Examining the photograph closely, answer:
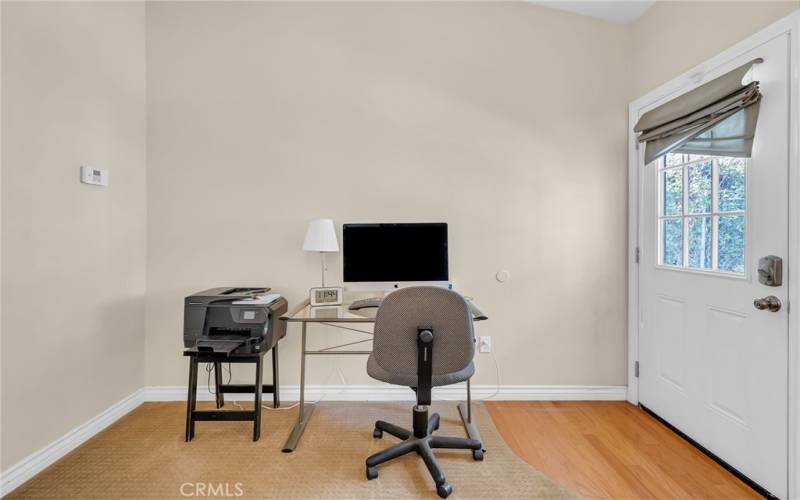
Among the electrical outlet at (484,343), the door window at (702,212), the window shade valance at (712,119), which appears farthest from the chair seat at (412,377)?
the window shade valance at (712,119)

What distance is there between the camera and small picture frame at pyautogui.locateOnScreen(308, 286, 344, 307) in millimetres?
2137

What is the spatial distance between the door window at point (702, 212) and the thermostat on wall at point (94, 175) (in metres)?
3.31

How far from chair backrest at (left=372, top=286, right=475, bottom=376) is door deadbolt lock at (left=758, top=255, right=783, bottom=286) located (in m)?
1.28

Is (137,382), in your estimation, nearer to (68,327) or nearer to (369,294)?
(68,327)

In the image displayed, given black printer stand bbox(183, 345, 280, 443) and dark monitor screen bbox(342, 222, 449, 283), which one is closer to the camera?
black printer stand bbox(183, 345, 280, 443)

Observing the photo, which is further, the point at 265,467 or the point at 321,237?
the point at 321,237

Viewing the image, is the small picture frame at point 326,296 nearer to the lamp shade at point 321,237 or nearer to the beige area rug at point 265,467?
the lamp shade at point 321,237

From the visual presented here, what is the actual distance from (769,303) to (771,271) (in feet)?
0.46

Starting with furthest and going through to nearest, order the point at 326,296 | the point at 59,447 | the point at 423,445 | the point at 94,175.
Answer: the point at 326,296 → the point at 94,175 → the point at 59,447 → the point at 423,445

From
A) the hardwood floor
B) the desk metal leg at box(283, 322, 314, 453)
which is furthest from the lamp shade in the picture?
the hardwood floor

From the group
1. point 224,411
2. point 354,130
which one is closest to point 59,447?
point 224,411

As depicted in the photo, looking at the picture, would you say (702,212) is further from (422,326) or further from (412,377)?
(412,377)

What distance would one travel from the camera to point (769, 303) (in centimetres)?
156

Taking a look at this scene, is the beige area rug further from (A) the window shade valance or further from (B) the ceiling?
(B) the ceiling
